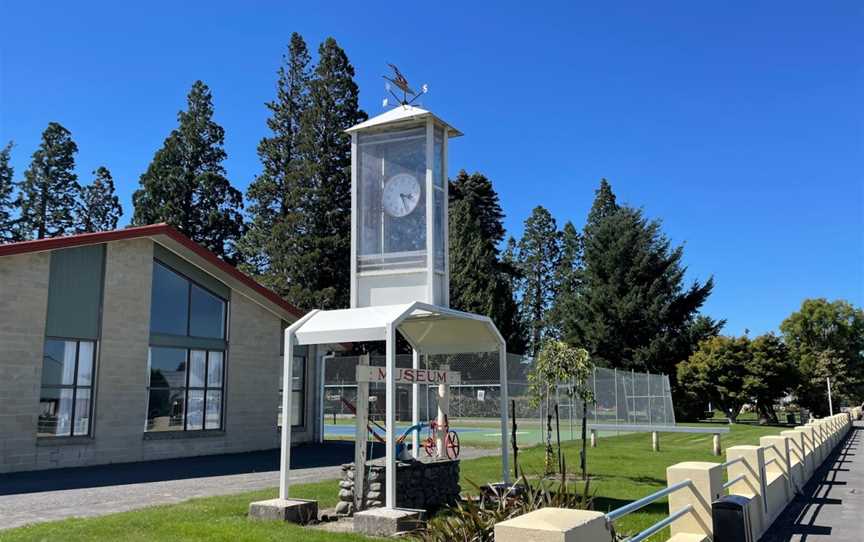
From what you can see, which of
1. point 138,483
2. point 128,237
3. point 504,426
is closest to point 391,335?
point 504,426

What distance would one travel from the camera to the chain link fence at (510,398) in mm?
26125

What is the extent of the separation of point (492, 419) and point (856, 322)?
56909mm

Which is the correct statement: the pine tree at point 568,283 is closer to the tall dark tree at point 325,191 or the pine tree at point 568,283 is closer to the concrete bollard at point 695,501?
the tall dark tree at point 325,191

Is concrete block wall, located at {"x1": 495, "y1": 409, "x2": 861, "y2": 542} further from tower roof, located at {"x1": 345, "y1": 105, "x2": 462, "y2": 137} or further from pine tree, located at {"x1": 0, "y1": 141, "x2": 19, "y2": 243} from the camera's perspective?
pine tree, located at {"x1": 0, "y1": 141, "x2": 19, "y2": 243}

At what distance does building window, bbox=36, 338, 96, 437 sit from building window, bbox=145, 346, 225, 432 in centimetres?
166

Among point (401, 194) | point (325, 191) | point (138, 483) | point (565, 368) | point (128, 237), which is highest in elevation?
point (325, 191)

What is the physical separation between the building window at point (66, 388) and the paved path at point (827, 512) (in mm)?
14241

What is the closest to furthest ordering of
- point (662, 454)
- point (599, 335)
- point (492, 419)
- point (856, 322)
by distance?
point (662, 454)
point (492, 419)
point (599, 335)
point (856, 322)

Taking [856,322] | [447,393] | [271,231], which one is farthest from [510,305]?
[856,322]

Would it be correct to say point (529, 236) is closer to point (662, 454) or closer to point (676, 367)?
point (676, 367)

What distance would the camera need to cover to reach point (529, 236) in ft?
207

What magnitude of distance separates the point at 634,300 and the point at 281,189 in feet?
79.7

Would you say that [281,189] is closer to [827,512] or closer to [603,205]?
[603,205]

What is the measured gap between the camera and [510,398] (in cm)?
2742
